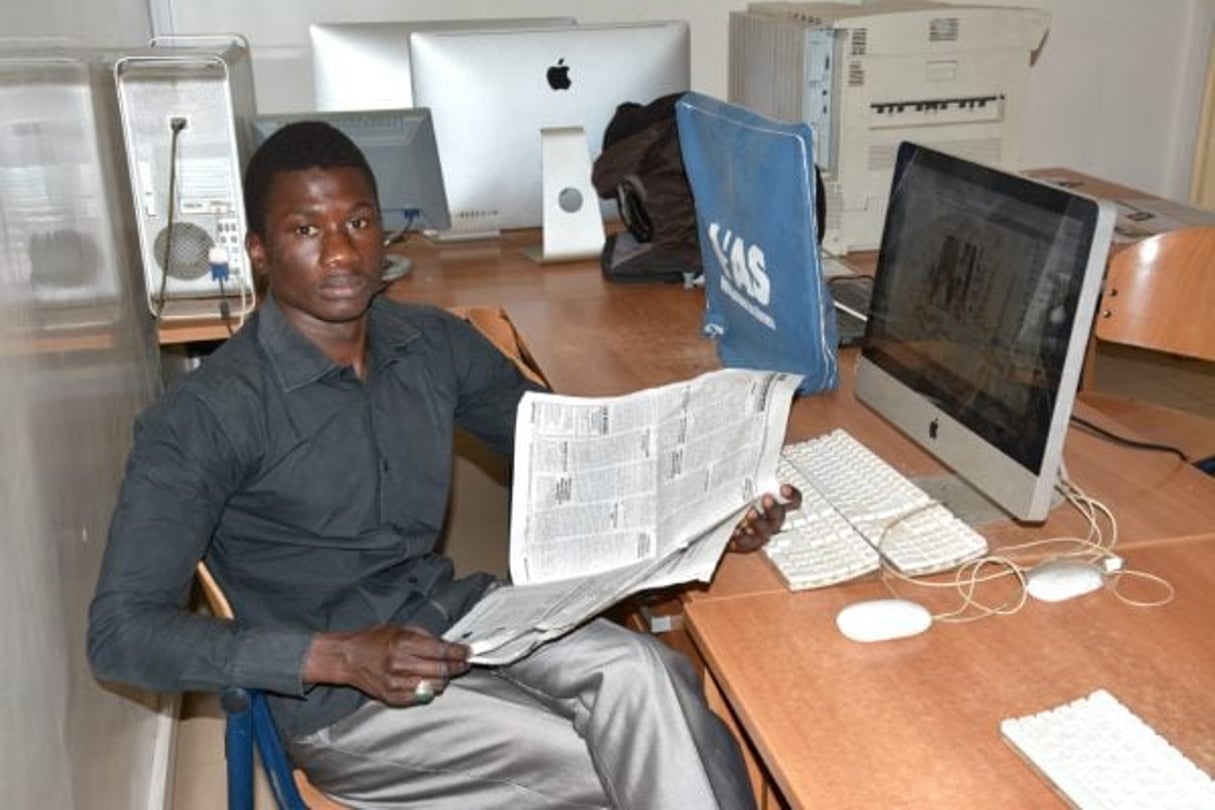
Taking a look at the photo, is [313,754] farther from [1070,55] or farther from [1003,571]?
[1070,55]

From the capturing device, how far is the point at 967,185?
1.40 m

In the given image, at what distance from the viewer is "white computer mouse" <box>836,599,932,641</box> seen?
1.18 m

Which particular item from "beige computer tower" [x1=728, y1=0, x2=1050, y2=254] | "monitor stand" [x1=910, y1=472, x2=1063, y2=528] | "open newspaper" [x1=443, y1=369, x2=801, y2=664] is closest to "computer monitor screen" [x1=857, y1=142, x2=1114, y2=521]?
"monitor stand" [x1=910, y1=472, x2=1063, y2=528]

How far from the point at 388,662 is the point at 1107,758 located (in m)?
0.65

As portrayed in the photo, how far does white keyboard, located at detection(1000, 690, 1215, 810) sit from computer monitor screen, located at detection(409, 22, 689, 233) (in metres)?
1.86

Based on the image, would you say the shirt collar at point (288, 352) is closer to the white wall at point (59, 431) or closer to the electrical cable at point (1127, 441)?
the white wall at point (59, 431)

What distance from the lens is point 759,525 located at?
1.39 metres

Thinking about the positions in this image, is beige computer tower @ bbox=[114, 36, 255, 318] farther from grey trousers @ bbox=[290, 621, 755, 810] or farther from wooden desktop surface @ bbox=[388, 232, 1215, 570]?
grey trousers @ bbox=[290, 621, 755, 810]

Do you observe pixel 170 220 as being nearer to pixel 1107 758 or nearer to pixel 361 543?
pixel 361 543

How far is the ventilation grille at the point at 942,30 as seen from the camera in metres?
2.51

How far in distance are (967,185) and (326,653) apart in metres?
0.87

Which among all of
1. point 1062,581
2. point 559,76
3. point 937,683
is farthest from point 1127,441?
point 559,76

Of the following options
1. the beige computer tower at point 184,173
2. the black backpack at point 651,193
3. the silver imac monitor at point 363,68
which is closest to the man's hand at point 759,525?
the black backpack at point 651,193

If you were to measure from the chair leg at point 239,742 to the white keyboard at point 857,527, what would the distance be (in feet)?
1.87
